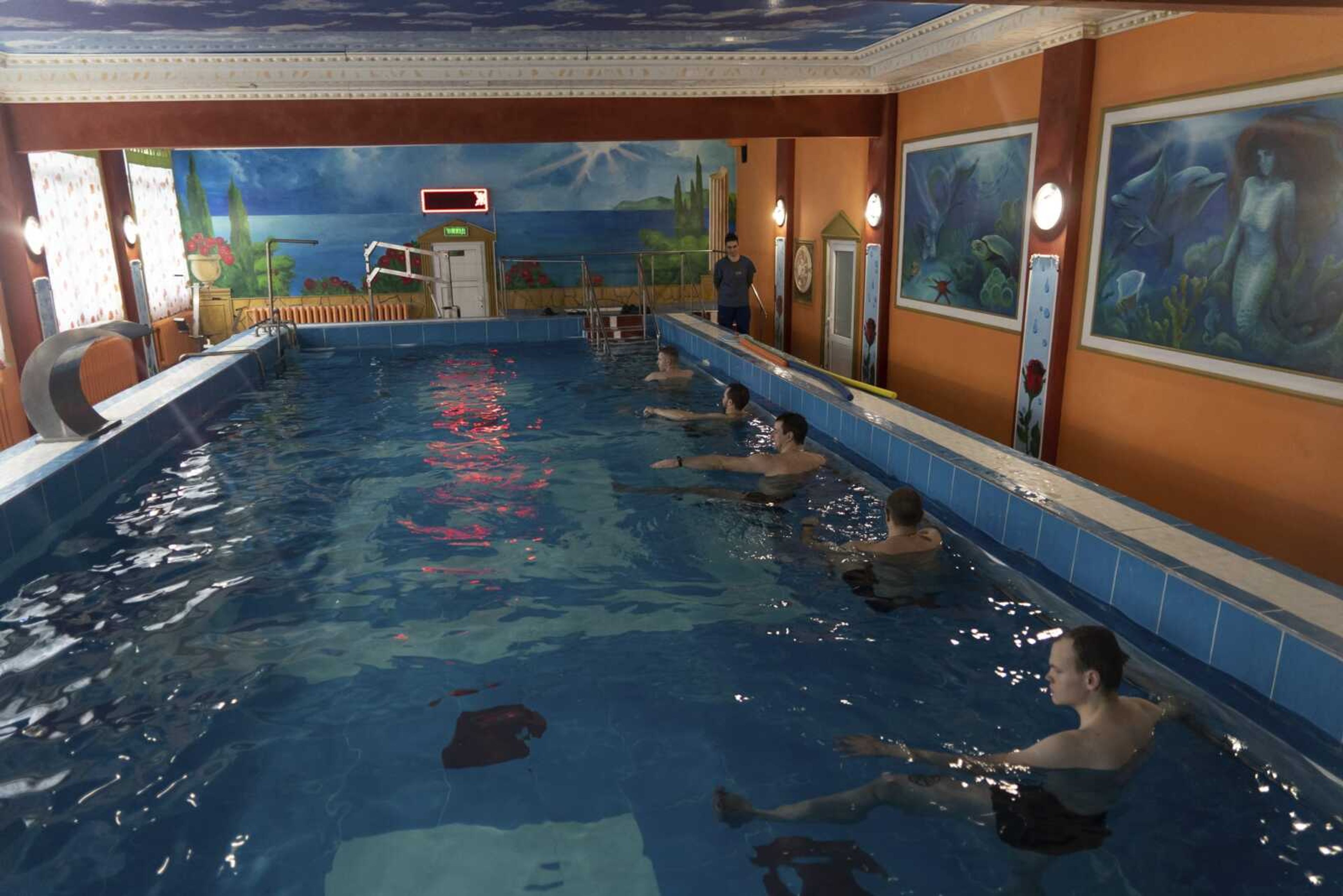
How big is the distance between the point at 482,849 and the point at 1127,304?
501 centimetres

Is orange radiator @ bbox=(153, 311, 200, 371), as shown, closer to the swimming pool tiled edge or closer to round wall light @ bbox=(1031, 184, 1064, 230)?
the swimming pool tiled edge

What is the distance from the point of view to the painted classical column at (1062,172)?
598cm

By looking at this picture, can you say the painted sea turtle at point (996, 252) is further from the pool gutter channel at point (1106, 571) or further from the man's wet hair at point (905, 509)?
the man's wet hair at point (905, 509)

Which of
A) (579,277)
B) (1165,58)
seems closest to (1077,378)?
(1165,58)

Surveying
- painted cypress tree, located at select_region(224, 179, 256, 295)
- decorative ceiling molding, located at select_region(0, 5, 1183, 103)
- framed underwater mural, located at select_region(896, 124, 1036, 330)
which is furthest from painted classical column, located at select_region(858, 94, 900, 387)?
painted cypress tree, located at select_region(224, 179, 256, 295)

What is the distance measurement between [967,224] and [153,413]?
6.76m

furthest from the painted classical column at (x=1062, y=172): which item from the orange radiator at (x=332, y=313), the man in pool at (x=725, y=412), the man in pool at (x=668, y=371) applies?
the orange radiator at (x=332, y=313)

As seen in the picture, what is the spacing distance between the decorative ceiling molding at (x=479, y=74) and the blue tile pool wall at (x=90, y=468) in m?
2.73

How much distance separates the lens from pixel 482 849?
2680 millimetres

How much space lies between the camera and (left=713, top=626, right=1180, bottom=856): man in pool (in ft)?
9.07

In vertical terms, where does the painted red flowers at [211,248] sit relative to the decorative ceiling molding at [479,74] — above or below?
below

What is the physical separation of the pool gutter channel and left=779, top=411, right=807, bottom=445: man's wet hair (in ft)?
1.81

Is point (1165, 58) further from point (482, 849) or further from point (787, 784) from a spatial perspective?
point (482, 849)

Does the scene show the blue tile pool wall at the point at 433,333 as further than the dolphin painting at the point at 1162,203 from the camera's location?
Yes
